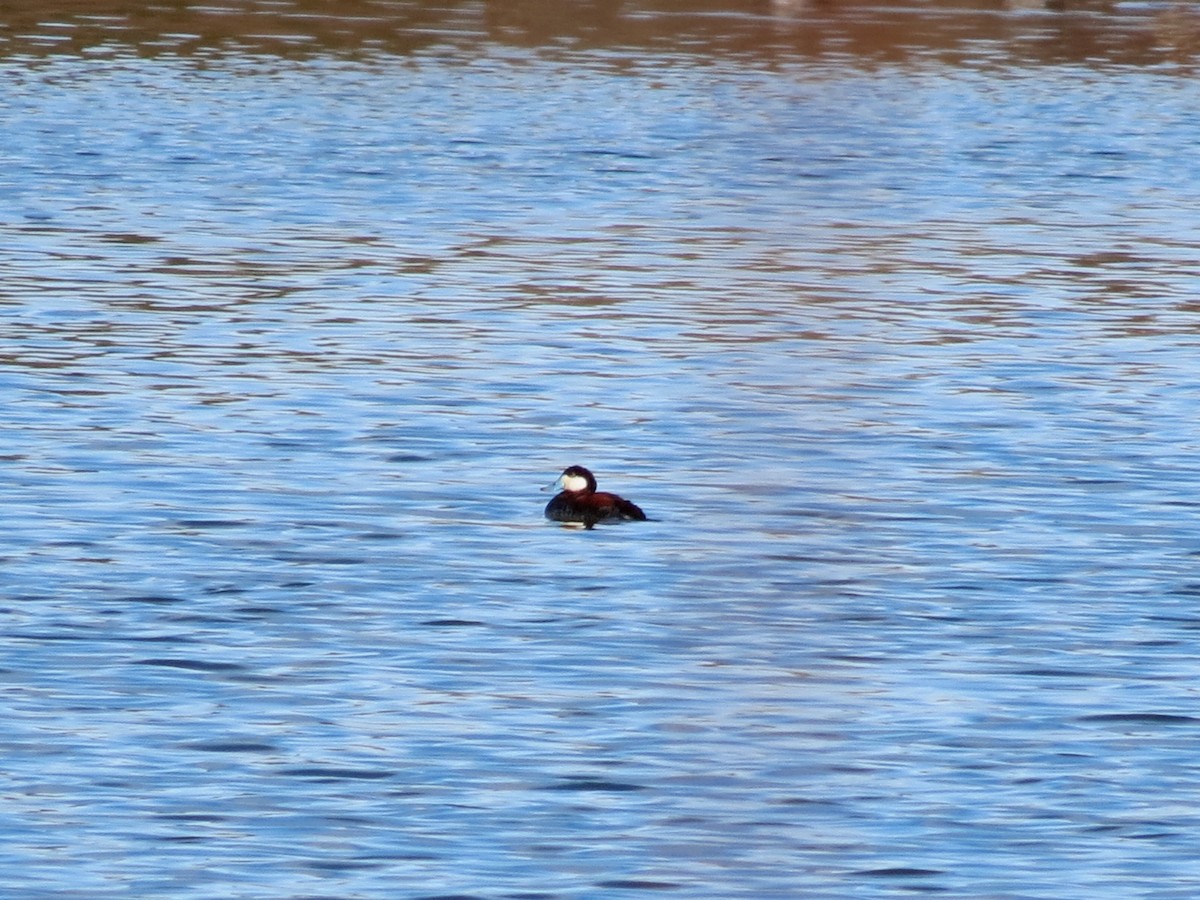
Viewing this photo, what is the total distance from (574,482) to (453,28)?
36335 mm

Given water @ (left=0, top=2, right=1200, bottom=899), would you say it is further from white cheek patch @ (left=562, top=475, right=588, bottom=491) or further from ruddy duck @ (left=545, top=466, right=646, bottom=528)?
white cheek patch @ (left=562, top=475, right=588, bottom=491)

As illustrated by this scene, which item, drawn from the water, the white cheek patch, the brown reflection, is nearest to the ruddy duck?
the white cheek patch

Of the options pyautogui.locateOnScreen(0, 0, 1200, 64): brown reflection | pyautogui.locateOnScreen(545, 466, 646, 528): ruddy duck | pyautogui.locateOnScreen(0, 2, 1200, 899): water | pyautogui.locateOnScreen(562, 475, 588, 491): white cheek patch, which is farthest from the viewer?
pyautogui.locateOnScreen(0, 0, 1200, 64): brown reflection

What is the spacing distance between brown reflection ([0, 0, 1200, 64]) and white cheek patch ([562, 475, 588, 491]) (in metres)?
27.8

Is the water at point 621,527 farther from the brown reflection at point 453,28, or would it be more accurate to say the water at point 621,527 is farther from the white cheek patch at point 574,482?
the brown reflection at point 453,28

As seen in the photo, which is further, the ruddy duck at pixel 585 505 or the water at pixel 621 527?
the ruddy duck at pixel 585 505

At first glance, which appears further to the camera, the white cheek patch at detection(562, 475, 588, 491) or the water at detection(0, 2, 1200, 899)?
the white cheek patch at detection(562, 475, 588, 491)

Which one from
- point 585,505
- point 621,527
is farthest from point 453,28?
point 585,505

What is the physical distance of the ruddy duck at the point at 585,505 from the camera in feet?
47.8

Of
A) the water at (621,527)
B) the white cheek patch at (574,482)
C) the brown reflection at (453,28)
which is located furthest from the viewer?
the brown reflection at (453,28)

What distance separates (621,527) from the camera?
15.1m

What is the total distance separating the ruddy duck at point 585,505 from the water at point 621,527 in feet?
0.56

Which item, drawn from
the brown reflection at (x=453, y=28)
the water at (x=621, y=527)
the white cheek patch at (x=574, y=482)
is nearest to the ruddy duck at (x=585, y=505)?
the white cheek patch at (x=574, y=482)

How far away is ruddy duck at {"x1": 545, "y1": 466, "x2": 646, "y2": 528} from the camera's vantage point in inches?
573
